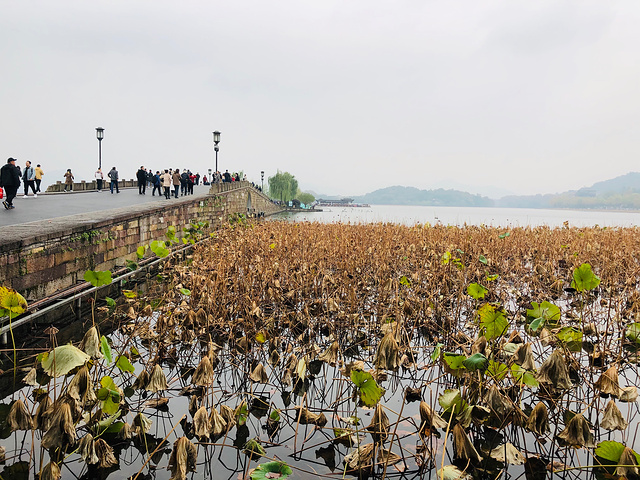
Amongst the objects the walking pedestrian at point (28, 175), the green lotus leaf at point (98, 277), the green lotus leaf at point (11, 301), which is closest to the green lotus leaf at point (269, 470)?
the green lotus leaf at point (11, 301)

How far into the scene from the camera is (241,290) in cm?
589

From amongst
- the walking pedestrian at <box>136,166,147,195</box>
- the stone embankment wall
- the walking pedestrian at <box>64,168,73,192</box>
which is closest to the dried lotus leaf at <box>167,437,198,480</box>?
the stone embankment wall

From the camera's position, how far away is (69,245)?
23.5 feet

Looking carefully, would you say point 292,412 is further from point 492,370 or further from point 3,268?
point 3,268

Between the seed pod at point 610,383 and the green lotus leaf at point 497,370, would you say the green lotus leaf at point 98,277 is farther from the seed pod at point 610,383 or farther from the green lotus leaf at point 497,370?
the seed pod at point 610,383

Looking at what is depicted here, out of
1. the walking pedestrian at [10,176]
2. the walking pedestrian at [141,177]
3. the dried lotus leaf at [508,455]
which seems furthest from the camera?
the walking pedestrian at [141,177]

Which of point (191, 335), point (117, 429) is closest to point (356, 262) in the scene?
point (191, 335)

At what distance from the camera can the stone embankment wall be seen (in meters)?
5.84

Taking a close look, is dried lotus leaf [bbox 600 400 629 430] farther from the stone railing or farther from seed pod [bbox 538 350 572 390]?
the stone railing

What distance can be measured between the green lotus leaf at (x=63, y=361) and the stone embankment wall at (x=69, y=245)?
3.94m

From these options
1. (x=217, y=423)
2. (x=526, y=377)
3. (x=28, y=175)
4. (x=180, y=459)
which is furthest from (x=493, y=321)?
(x=28, y=175)

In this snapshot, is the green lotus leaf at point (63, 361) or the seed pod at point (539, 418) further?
the seed pod at point (539, 418)

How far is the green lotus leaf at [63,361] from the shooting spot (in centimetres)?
227

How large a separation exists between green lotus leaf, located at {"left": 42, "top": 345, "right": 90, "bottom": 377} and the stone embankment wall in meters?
3.94
